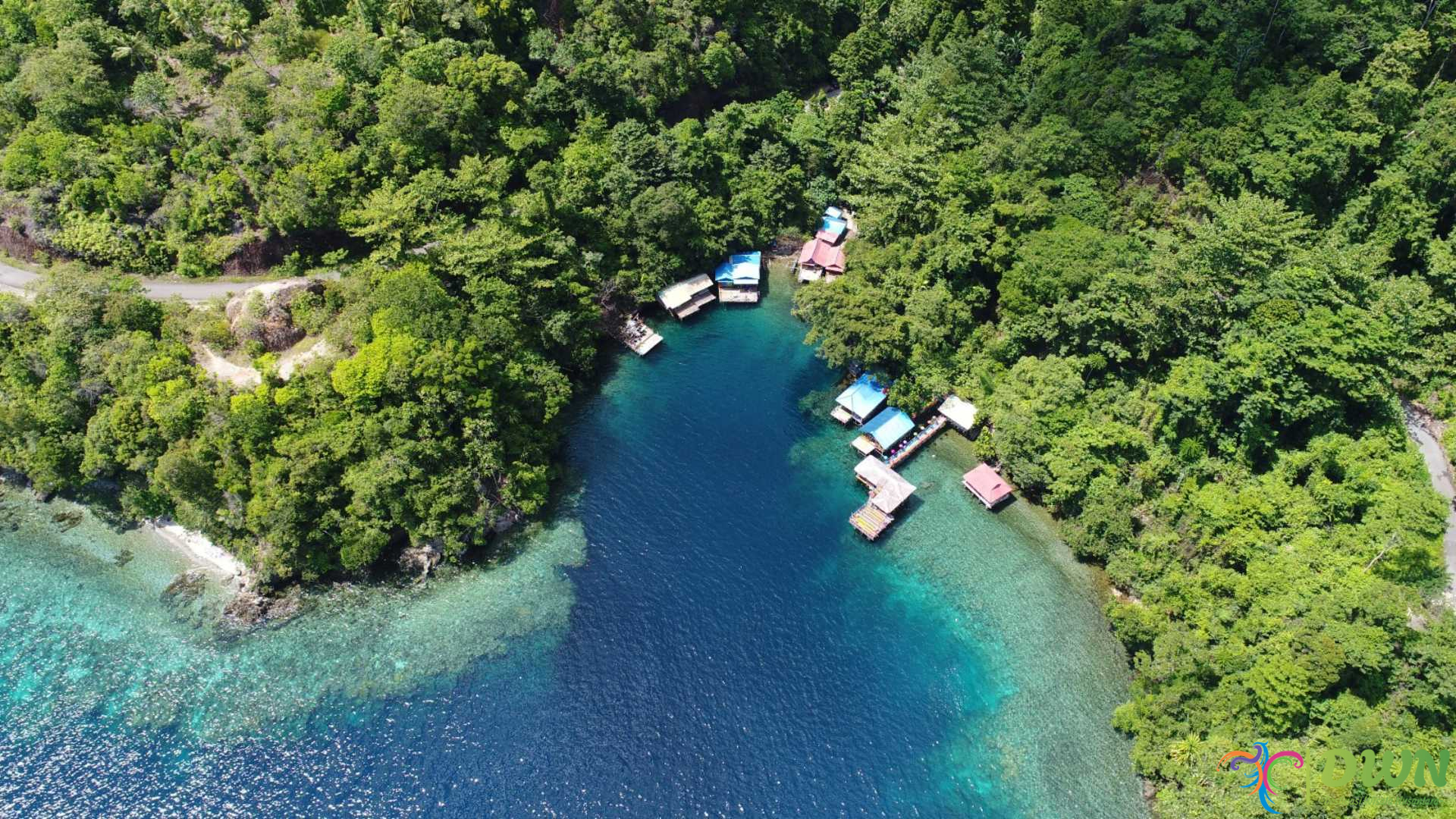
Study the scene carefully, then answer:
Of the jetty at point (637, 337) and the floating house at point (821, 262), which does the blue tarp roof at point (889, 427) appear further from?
the jetty at point (637, 337)

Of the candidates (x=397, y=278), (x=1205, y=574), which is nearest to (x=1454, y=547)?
(x=1205, y=574)

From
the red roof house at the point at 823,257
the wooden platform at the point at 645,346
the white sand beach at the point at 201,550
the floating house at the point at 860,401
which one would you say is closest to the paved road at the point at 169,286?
the white sand beach at the point at 201,550

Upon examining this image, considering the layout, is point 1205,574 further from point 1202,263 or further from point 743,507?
point 743,507

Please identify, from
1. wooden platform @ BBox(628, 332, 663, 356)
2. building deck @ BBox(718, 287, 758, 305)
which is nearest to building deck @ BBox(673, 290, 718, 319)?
building deck @ BBox(718, 287, 758, 305)

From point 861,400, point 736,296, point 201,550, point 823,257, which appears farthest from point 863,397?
point 201,550

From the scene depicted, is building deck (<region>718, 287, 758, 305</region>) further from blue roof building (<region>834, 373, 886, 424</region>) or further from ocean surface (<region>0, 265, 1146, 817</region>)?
ocean surface (<region>0, 265, 1146, 817</region>)

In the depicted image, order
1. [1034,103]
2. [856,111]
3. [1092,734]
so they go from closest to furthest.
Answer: [1092,734]
[1034,103]
[856,111]
